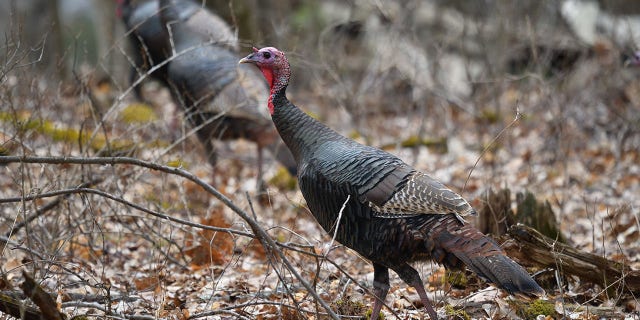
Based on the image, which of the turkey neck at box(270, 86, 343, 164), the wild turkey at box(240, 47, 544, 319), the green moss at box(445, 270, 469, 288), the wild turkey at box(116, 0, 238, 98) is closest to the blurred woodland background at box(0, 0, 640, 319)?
the green moss at box(445, 270, 469, 288)

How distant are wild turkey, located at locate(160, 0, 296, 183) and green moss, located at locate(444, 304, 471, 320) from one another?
309 cm

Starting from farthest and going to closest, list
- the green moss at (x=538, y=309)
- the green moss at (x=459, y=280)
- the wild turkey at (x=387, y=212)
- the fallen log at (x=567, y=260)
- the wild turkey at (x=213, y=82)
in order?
the wild turkey at (x=213, y=82) → the green moss at (x=459, y=280) → the fallen log at (x=567, y=260) → the green moss at (x=538, y=309) → the wild turkey at (x=387, y=212)

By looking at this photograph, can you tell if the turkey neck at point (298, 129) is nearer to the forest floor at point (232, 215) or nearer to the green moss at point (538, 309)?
the forest floor at point (232, 215)

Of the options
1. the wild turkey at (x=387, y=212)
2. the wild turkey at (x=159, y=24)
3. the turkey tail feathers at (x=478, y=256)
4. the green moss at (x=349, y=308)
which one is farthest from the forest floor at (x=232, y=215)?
the wild turkey at (x=159, y=24)

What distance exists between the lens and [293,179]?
25.8 feet

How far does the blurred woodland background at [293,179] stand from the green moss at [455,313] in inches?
3.4

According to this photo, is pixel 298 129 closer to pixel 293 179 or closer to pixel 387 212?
pixel 387 212

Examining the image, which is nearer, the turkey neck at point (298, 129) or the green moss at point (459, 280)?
the turkey neck at point (298, 129)

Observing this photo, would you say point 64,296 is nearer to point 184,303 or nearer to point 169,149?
point 184,303

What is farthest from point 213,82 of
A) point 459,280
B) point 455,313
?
point 455,313

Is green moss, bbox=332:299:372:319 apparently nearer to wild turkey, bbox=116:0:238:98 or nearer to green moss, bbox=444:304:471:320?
green moss, bbox=444:304:471:320

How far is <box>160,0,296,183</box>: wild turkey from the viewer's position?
697cm

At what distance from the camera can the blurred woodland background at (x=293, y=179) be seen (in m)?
4.23

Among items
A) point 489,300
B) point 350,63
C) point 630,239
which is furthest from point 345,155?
point 350,63
